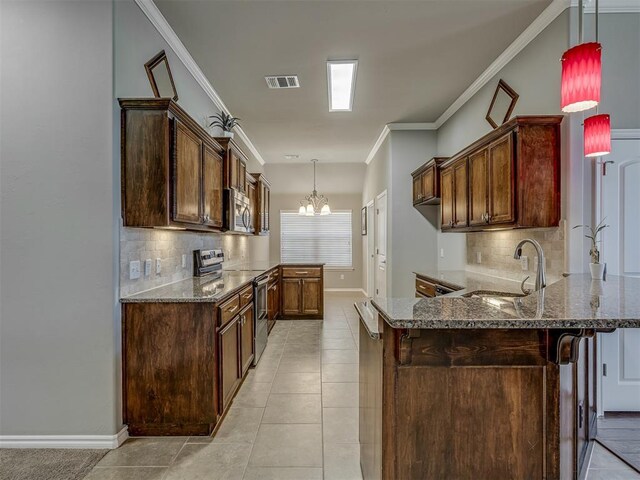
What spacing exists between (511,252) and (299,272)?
11.0ft

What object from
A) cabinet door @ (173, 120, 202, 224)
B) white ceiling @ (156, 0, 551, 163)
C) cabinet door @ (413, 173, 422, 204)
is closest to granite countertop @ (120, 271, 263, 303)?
cabinet door @ (173, 120, 202, 224)

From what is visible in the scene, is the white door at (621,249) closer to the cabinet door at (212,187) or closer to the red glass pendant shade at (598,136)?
the red glass pendant shade at (598,136)

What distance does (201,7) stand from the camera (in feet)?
Answer: 8.78

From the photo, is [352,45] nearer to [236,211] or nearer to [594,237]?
[236,211]

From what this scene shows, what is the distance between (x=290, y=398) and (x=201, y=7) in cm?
314

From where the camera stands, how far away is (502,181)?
2902 mm

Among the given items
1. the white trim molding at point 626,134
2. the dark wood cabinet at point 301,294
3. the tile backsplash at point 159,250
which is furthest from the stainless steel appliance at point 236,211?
the white trim molding at point 626,134

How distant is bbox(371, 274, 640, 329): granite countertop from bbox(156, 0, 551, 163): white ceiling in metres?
2.30

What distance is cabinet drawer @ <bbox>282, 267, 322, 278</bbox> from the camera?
591 centimetres

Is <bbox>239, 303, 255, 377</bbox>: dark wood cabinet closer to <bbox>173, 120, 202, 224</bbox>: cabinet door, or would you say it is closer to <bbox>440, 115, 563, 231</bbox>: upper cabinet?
<bbox>173, 120, 202, 224</bbox>: cabinet door

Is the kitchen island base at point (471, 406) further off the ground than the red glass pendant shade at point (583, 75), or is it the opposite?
the red glass pendant shade at point (583, 75)

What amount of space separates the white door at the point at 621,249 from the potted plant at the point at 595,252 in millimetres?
97

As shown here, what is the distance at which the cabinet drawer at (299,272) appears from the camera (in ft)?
19.4

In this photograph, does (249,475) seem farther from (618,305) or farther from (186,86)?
(186,86)
